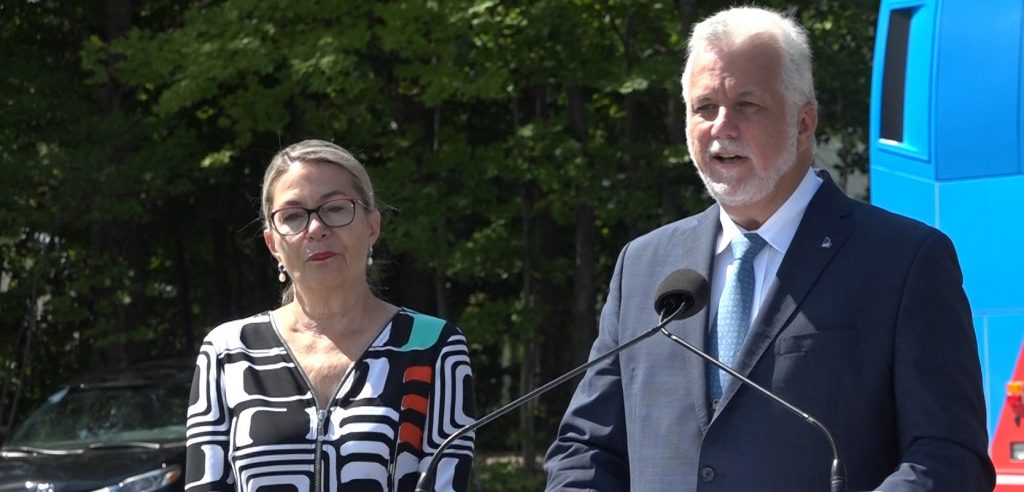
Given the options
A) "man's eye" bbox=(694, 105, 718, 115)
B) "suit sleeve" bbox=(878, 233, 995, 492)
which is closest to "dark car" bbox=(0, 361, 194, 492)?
"man's eye" bbox=(694, 105, 718, 115)

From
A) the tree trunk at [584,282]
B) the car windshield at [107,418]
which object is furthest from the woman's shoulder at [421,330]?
the tree trunk at [584,282]

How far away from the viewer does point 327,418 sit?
407cm

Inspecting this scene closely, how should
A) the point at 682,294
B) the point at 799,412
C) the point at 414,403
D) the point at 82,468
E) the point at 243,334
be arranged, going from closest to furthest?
the point at 799,412
the point at 682,294
the point at 414,403
the point at 243,334
the point at 82,468

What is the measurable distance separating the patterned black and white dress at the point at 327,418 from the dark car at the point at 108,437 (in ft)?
23.3

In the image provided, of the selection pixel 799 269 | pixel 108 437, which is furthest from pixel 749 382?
pixel 108 437

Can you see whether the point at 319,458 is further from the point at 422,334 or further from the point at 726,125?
the point at 726,125

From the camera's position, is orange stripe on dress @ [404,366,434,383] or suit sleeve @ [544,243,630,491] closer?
suit sleeve @ [544,243,630,491]

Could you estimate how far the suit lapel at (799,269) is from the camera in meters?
3.23

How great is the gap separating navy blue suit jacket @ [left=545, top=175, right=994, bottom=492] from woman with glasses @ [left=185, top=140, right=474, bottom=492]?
2.41 ft

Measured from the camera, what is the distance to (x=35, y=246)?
20828 mm

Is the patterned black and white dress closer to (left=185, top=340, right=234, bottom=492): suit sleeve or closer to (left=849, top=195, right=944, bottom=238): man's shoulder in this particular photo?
(left=185, top=340, right=234, bottom=492): suit sleeve

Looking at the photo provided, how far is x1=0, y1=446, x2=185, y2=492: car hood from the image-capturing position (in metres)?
11.0

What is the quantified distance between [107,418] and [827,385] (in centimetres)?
981

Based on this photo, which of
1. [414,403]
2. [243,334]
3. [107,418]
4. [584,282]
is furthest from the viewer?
[584,282]
